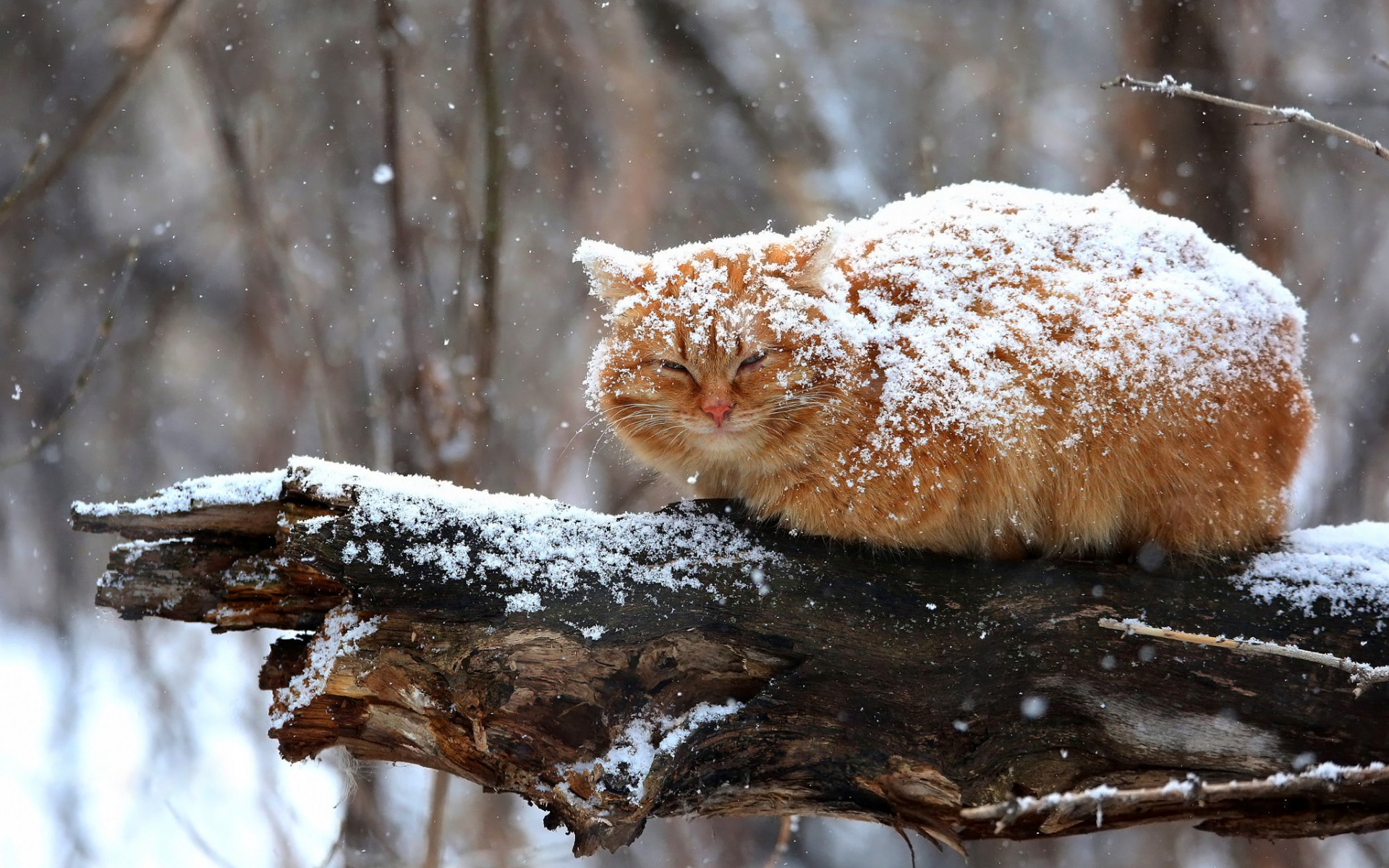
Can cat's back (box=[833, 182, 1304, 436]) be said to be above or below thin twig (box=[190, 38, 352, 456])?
below

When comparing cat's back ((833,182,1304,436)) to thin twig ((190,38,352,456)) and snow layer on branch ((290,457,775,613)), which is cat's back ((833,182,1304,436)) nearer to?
snow layer on branch ((290,457,775,613))

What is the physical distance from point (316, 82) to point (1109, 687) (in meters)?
6.92

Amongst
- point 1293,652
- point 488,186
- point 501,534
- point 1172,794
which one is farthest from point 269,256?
point 1293,652

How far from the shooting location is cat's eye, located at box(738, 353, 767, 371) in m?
2.93

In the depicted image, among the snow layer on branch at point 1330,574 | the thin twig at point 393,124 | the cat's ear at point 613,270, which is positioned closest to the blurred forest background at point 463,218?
the thin twig at point 393,124

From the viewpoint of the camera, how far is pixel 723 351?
9.55ft

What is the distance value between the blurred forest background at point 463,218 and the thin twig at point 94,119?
1.75 ft

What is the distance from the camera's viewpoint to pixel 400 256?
4898mm

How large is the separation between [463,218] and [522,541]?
260cm

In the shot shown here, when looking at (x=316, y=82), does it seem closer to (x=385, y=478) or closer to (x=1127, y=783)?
(x=385, y=478)

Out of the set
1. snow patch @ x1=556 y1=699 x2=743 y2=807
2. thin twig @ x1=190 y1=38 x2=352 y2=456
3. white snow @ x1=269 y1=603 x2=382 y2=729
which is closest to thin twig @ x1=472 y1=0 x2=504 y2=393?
thin twig @ x1=190 y1=38 x2=352 y2=456

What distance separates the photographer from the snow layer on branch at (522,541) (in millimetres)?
2646

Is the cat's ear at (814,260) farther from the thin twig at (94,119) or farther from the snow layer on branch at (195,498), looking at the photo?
the thin twig at (94,119)

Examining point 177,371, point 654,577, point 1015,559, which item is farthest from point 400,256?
point 177,371
